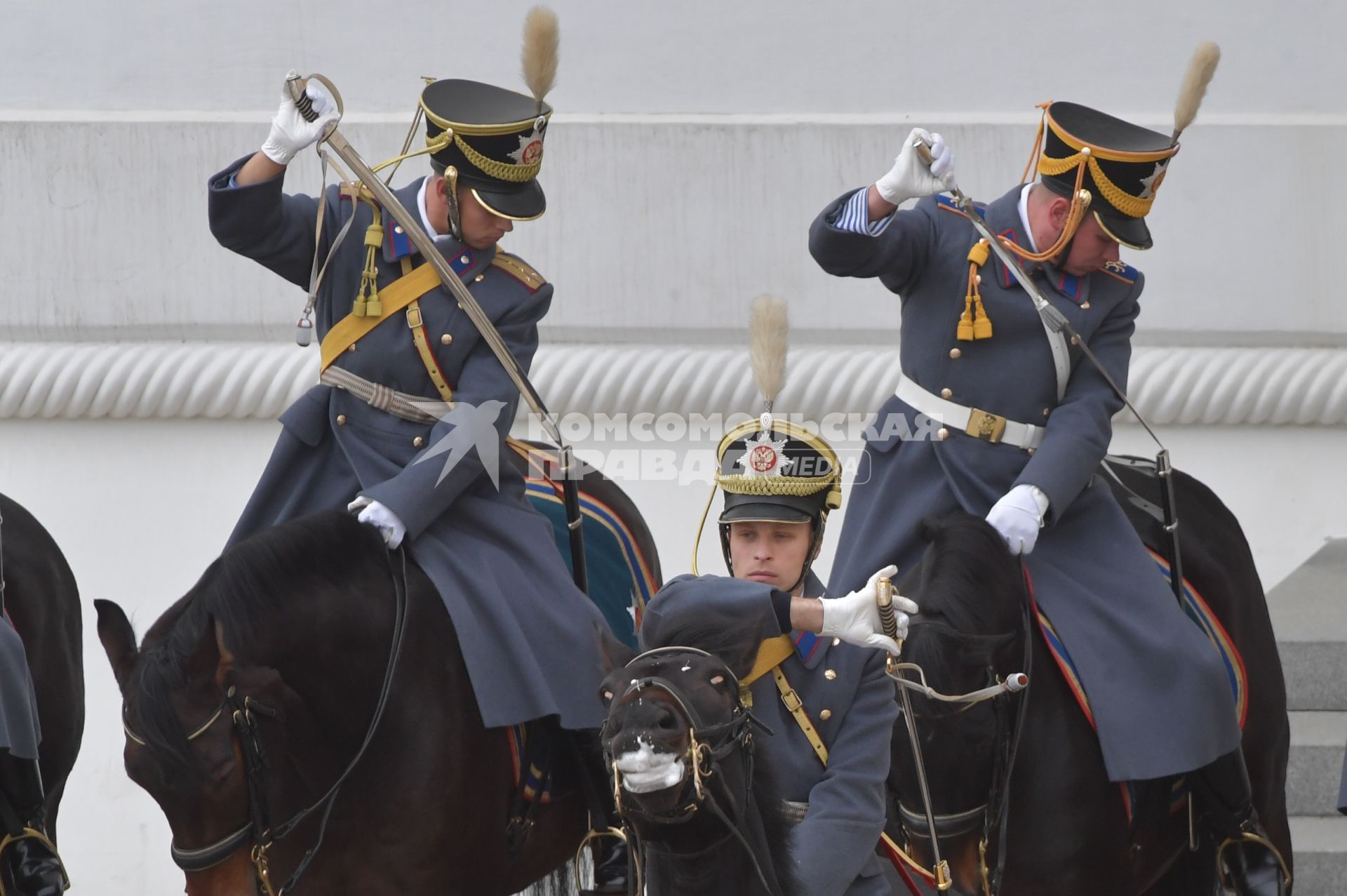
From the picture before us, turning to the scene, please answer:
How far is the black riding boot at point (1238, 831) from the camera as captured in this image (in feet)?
15.8

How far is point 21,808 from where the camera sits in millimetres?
4977

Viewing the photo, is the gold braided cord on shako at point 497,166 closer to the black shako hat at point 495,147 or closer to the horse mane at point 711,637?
the black shako hat at point 495,147

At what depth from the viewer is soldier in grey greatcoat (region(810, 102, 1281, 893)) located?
14.8 feet

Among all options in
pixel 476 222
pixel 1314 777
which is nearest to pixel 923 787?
A: pixel 476 222

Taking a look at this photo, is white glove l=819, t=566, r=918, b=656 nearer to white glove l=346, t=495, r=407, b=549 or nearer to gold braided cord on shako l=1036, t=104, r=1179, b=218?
white glove l=346, t=495, r=407, b=549

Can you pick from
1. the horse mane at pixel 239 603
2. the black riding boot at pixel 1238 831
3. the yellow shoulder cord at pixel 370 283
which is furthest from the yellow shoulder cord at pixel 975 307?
the horse mane at pixel 239 603

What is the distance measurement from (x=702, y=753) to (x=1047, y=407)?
2323 mm

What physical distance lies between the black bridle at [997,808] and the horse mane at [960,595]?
0.07 metres

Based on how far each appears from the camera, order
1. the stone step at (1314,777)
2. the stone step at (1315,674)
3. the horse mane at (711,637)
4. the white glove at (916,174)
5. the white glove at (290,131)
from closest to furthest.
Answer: the horse mane at (711,637)
the white glove at (290,131)
the white glove at (916,174)
the stone step at (1314,777)
the stone step at (1315,674)

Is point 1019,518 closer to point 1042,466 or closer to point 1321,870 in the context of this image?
point 1042,466

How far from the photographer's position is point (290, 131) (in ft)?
13.7

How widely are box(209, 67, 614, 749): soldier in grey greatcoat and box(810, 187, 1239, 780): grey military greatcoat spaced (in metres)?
0.66

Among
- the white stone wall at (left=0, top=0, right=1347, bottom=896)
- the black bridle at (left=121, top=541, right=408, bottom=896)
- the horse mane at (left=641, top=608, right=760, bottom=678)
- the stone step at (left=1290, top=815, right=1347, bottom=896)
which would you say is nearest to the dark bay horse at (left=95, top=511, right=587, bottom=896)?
the black bridle at (left=121, top=541, right=408, bottom=896)

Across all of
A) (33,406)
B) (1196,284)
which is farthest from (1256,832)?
(33,406)
